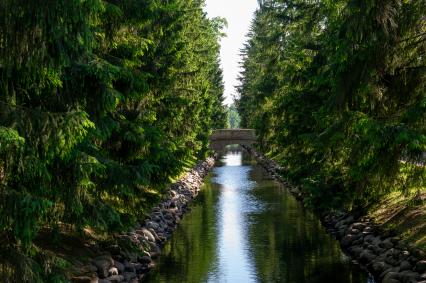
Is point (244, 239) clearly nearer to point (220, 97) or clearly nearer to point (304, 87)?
point (304, 87)

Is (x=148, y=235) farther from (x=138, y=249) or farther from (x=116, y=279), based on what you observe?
(x=116, y=279)

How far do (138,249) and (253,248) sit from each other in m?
5.81

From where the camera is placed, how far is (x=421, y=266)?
12820 mm

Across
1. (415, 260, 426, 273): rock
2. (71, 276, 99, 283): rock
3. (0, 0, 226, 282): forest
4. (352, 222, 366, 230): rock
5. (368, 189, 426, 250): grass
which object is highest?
(0, 0, 226, 282): forest

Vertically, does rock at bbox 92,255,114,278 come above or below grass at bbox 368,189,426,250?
below

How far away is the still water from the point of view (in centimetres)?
1540

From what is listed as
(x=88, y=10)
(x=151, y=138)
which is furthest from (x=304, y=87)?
(x=88, y=10)

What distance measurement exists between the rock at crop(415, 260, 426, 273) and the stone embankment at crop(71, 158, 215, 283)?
6.65m

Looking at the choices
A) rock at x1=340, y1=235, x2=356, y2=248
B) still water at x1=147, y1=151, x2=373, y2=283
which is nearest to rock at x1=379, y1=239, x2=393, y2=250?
still water at x1=147, y1=151, x2=373, y2=283

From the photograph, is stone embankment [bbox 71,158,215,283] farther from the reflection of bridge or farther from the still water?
the reflection of bridge

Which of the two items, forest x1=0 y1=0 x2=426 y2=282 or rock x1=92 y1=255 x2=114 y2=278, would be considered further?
rock x1=92 y1=255 x2=114 y2=278

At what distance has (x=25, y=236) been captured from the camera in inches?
297

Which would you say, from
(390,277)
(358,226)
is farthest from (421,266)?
(358,226)

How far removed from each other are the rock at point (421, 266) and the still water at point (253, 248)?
77.6 inches
